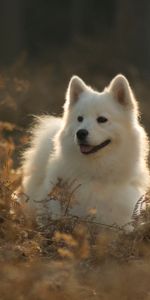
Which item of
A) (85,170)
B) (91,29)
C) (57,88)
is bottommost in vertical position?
(85,170)

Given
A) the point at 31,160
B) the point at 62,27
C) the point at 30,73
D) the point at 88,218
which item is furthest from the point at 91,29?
the point at 88,218

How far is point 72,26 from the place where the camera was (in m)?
20.2

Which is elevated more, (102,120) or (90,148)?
(102,120)

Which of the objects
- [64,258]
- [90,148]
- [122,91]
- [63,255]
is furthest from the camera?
[122,91]

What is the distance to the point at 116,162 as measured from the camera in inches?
248

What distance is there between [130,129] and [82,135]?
1.56 ft

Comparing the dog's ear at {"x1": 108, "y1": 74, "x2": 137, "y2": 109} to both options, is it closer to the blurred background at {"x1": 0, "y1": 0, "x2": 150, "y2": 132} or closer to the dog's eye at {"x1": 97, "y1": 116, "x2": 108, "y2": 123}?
the dog's eye at {"x1": 97, "y1": 116, "x2": 108, "y2": 123}

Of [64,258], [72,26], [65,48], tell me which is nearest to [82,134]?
[64,258]

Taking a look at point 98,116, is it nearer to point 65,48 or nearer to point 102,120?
point 102,120

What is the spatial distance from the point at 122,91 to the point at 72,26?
13.9 meters

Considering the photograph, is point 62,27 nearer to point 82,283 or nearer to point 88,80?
point 88,80

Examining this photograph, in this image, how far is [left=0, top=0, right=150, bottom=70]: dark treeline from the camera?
16.4 m

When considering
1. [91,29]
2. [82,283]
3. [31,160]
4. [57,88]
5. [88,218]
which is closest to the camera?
[82,283]

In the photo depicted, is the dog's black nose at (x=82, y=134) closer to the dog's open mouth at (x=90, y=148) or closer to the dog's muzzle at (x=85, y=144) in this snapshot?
the dog's muzzle at (x=85, y=144)
